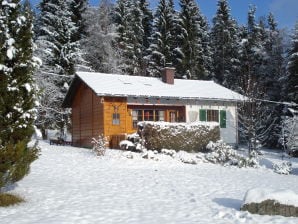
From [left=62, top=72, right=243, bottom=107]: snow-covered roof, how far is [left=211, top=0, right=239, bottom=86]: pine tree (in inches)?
615

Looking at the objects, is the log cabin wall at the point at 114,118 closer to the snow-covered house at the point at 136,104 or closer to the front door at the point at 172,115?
the snow-covered house at the point at 136,104

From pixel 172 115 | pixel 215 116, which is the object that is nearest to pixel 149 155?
pixel 172 115

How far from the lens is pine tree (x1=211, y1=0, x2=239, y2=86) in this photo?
47.6 metres

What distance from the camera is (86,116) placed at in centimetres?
2792

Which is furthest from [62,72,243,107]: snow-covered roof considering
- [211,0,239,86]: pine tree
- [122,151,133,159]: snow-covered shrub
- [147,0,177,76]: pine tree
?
[211,0,239,86]: pine tree

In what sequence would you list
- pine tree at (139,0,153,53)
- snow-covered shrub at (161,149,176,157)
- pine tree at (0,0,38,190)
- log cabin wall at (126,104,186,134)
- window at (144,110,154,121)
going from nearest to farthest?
pine tree at (0,0,38,190) < snow-covered shrub at (161,149,176,157) < log cabin wall at (126,104,186,134) < window at (144,110,154,121) < pine tree at (139,0,153,53)

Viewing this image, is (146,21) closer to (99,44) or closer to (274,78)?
(99,44)

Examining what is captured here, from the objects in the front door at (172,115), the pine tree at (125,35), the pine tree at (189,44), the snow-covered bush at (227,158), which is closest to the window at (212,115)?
the front door at (172,115)

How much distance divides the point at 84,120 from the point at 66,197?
17.3 m

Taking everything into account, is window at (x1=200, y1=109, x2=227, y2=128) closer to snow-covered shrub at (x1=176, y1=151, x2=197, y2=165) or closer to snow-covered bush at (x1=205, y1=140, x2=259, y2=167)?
snow-covered bush at (x1=205, y1=140, x2=259, y2=167)

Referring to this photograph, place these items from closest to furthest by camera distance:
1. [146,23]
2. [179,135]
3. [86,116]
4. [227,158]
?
[227,158]
[179,135]
[86,116]
[146,23]

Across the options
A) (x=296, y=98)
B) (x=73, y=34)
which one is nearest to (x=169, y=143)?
(x=296, y=98)

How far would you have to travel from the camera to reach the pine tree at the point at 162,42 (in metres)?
44.8

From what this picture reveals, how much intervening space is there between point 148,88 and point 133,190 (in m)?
15.7
